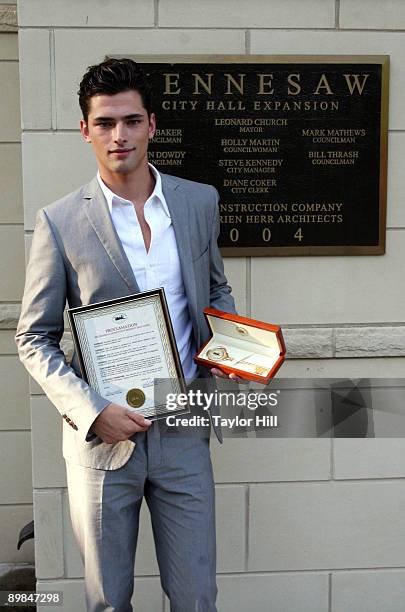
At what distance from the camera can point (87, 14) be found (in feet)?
10.2

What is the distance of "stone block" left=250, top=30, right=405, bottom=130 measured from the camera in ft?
10.5

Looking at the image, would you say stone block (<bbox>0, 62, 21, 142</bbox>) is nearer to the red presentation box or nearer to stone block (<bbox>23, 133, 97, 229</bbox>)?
stone block (<bbox>23, 133, 97, 229</bbox>)

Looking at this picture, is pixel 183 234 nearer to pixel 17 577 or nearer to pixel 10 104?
pixel 10 104

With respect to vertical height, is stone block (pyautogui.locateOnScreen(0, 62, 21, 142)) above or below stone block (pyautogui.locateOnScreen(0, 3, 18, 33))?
below

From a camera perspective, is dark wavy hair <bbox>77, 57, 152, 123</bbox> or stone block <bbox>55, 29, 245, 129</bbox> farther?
stone block <bbox>55, 29, 245, 129</bbox>

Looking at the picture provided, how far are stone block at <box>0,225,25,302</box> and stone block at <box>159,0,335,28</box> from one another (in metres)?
1.33

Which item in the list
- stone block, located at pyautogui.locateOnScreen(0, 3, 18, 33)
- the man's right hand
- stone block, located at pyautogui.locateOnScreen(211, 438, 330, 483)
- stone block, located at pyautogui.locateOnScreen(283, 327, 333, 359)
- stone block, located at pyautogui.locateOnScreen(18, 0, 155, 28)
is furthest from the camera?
stone block, located at pyautogui.locateOnScreen(0, 3, 18, 33)

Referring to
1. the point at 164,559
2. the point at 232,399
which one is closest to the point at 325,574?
the point at 232,399

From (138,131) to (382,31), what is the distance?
53.6 inches

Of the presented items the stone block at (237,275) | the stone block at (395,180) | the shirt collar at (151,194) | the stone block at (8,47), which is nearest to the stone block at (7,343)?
the stone block at (237,275)

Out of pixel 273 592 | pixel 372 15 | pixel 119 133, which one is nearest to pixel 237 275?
pixel 119 133

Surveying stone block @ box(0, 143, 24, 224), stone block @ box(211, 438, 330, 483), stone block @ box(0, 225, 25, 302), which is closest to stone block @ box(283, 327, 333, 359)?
stone block @ box(211, 438, 330, 483)

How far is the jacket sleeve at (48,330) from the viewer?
7.68 feet

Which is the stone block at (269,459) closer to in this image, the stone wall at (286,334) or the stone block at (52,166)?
the stone wall at (286,334)
